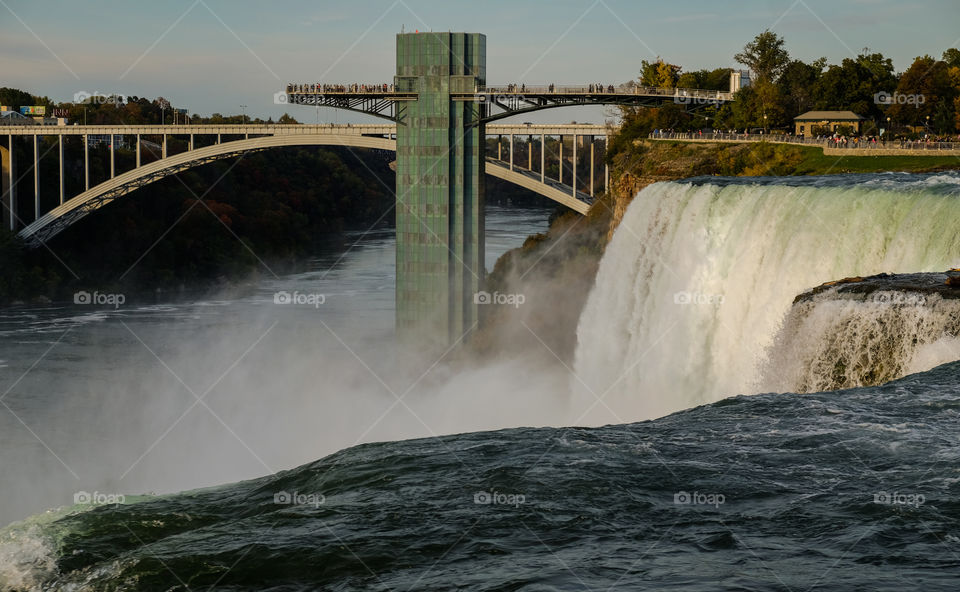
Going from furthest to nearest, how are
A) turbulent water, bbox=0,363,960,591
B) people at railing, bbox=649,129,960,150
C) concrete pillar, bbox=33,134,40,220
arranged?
concrete pillar, bbox=33,134,40,220 < people at railing, bbox=649,129,960,150 < turbulent water, bbox=0,363,960,591

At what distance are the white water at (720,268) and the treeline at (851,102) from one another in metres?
17.1

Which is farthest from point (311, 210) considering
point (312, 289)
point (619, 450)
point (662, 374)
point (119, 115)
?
point (619, 450)

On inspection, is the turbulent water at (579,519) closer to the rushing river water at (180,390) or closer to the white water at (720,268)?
the white water at (720,268)

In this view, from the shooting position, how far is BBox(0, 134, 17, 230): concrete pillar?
56094 millimetres

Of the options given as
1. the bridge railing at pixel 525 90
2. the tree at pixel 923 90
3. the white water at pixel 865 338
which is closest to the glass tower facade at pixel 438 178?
the bridge railing at pixel 525 90

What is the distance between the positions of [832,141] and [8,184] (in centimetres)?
4308

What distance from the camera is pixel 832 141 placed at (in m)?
33.3

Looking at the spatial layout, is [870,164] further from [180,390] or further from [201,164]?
[201,164]

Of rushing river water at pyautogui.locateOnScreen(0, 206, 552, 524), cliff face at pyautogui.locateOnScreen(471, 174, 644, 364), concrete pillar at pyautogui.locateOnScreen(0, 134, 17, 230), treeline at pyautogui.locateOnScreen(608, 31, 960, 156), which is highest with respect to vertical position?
treeline at pyautogui.locateOnScreen(608, 31, 960, 156)

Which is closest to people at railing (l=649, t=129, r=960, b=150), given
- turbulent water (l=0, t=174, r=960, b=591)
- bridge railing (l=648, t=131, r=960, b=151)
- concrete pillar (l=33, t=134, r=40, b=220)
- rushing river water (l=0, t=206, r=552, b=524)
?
bridge railing (l=648, t=131, r=960, b=151)

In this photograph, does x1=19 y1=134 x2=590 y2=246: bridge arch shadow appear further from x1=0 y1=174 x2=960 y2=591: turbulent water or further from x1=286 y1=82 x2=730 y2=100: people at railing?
x1=0 y1=174 x2=960 y2=591: turbulent water

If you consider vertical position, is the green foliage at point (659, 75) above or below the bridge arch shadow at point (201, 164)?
above

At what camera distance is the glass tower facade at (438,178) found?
131ft

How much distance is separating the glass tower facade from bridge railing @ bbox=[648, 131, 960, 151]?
9.01m
